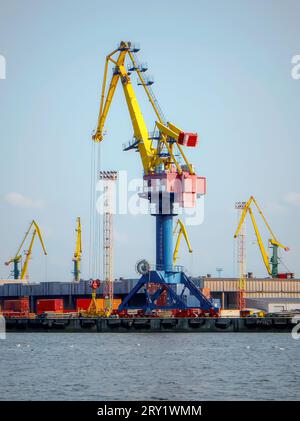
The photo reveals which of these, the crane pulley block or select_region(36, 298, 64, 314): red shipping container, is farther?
select_region(36, 298, 64, 314): red shipping container

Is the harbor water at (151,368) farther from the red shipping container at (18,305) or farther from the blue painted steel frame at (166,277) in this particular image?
the red shipping container at (18,305)

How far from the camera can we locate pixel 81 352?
98875 mm

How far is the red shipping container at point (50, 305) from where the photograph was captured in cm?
17175

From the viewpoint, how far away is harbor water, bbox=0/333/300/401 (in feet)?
216

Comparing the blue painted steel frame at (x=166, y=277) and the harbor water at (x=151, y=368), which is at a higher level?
the blue painted steel frame at (x=166, y=277)

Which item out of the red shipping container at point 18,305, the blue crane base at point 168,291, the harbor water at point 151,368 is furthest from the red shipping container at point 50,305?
the harbor water at point 151,368

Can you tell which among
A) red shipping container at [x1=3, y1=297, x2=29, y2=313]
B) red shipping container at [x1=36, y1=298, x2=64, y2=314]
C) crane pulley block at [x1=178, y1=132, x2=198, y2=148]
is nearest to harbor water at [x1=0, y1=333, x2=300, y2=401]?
crane pulley block at [x1=178, y1=132, x2=198, y2=148]

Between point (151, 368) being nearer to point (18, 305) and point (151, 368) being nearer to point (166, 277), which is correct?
point (166, 277)

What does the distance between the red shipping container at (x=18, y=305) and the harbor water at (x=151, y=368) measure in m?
56.4

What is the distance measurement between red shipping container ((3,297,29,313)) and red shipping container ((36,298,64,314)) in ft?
12.9

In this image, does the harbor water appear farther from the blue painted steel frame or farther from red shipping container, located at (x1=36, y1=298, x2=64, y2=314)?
red shipping container, located at (x1=36, y1=298, x2=64, y2=314)

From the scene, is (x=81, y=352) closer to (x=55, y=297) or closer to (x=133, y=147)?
(x=133, y=147)
